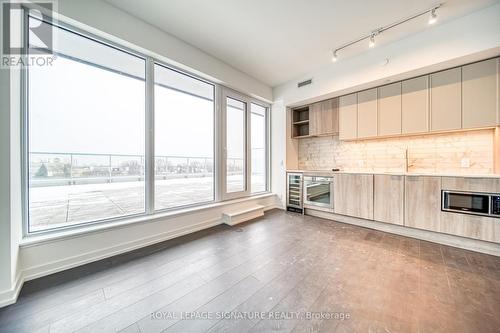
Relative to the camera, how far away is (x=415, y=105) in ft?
9.94

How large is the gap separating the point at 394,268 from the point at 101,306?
273cm

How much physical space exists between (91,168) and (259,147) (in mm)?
3353

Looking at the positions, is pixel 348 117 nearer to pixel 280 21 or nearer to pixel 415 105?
pixel 415 105

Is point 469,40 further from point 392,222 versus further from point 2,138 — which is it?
point 2,138

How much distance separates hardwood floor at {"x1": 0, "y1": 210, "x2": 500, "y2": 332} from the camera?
1303 mm

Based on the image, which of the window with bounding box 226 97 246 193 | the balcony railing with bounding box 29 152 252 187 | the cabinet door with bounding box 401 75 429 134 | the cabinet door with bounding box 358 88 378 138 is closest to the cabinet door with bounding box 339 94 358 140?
the cabinet door with bounding box 358 88 378 138

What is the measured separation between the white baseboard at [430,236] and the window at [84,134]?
11.9 ft

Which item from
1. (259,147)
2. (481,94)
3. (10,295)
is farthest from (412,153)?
(10,295)

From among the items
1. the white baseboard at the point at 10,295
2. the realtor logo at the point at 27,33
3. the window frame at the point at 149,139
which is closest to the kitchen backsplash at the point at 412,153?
the window frame at the point at 149,139

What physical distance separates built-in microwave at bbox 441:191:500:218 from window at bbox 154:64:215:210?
3.60 meters

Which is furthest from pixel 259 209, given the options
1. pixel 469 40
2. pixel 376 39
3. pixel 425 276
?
pixel 469 40

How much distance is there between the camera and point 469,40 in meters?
2.41

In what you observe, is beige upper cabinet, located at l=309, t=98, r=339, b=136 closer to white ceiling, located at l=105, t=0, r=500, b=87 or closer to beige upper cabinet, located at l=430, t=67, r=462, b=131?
white ceiling, located at l=105, t=0, r=500, b=87

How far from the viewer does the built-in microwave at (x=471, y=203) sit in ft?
7.54
